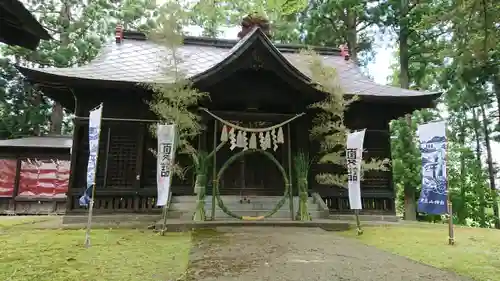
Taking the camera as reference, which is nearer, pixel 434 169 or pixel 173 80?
pixel 434 169

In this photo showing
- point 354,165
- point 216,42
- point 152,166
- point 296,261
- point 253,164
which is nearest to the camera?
point 296,261

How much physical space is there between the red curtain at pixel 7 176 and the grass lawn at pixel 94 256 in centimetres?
913

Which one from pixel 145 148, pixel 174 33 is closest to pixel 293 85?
pixel 174 33

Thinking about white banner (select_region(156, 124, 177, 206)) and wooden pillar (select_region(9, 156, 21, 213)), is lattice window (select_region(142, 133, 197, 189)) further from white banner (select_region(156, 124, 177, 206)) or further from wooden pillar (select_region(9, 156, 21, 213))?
wooden pillar (select_region(9, 156, 21, 213))

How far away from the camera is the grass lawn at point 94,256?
146 inches

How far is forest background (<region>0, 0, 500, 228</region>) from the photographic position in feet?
44.3

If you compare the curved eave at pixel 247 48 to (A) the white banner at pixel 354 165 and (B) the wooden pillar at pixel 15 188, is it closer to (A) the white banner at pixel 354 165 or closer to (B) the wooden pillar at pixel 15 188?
(A) the white banner at pixel 354 165

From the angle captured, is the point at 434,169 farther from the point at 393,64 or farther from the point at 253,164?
the point at 393,64

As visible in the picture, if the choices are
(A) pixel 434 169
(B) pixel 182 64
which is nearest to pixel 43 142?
(B) pixel 182 64

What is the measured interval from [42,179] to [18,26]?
501 inches

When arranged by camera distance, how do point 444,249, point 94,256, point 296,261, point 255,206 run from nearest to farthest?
point 296,261, point 94,256, point 444,249, point 255,206

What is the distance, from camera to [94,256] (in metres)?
4.73

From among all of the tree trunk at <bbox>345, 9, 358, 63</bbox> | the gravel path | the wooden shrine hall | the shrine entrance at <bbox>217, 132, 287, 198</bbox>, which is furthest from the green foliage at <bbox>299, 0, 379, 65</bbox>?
the gravel path

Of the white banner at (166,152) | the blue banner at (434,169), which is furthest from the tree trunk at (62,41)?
the blue banner at (434,169)
